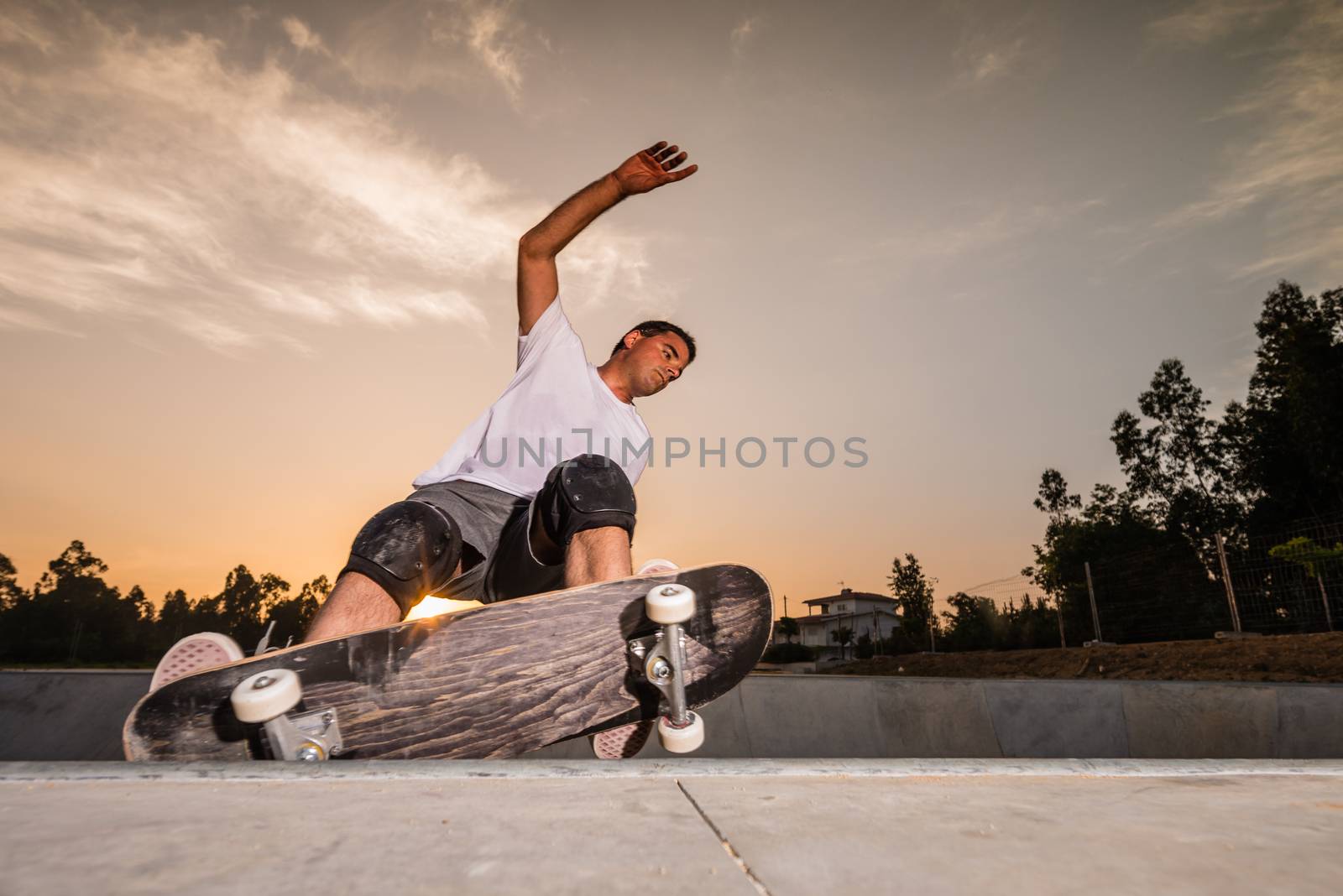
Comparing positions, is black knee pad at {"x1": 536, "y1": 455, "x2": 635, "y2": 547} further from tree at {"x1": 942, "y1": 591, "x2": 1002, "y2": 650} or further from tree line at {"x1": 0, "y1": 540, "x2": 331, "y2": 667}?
tree line at {"x1": 0, "y1": 540, "x2": 331, "y2": 667}

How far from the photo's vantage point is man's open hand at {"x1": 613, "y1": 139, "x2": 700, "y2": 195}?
Answer: 9.39 feet

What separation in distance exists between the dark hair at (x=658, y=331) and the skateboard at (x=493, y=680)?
5.21 feet

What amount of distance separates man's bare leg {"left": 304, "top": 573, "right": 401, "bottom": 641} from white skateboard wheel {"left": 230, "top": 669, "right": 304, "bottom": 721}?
55 centimetres

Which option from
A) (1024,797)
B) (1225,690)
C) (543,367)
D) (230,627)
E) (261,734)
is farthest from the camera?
(230,627)

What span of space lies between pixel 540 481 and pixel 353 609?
3.09 feet

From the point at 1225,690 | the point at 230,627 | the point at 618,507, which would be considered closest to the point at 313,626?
the point at 618,507

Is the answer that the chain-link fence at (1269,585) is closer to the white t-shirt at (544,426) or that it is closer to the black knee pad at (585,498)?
the white t-shirt at (544,426)

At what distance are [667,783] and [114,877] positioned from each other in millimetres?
751

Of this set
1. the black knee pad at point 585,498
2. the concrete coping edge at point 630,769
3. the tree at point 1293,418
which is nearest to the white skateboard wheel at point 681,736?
the concrete coping edge at point 630,769

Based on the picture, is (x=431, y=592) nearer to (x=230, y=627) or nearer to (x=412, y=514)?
(x=412, y=514)

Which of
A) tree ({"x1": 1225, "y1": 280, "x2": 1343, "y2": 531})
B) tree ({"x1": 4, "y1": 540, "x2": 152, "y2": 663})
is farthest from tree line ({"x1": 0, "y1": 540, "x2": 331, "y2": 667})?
tree ({"x1": 1225, "y1": 280, "x2": 1343, "y2": 531})

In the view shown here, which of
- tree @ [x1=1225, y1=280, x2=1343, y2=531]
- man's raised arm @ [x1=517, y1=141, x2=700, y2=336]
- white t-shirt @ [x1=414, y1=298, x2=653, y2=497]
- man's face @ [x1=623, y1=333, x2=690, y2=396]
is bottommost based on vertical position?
white t-shirt @ [x1=414, y1=298, x2=653, y2=497]

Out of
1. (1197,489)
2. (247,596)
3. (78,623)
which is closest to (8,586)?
(247,596)

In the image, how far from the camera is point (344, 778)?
1122mm
